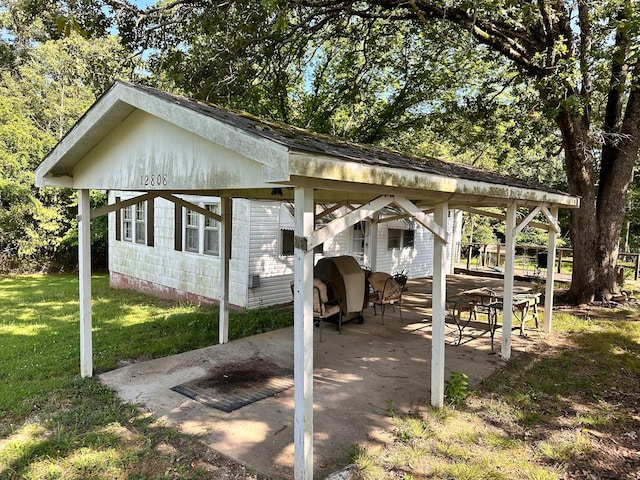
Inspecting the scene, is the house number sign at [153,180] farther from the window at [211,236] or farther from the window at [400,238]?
the window at [400,238]

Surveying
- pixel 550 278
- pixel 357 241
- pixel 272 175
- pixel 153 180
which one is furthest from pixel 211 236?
pixel 272 175

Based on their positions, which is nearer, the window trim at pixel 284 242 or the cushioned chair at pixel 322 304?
the cushioned chair at pixel 322 304

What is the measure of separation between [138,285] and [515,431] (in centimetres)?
1242

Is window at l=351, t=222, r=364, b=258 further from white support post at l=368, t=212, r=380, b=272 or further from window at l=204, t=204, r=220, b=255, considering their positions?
window at l=204, t=204, r=220, b=255

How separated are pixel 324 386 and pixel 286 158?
3.35 meters

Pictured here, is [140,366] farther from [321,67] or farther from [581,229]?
[321,67]

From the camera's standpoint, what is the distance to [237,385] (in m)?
5.29

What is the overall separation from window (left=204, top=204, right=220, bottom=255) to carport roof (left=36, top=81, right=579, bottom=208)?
460 centimetres

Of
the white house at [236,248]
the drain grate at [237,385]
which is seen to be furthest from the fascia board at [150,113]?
the white house at [236,248]

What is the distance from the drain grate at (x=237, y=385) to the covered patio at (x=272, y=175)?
2.41ft

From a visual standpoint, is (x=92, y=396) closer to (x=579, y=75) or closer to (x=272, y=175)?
(x=272, y=175)

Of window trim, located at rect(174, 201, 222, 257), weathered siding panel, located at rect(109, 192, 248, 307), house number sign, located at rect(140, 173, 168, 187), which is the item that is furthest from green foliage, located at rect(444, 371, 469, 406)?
window trim, located at rect(174, 201, 222, 257)

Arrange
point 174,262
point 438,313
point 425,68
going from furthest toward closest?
point 425,68 → point 174,262 → point 438,313

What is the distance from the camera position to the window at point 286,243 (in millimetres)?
10766
